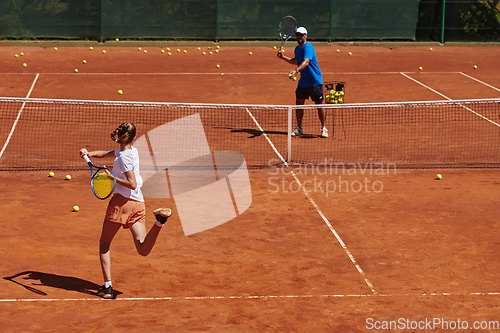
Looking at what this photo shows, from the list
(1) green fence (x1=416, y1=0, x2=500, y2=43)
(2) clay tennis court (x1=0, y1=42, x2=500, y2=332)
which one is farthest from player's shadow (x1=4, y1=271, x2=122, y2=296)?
(1) green fence (x1=416, y1=0, x2=500, y2=43)

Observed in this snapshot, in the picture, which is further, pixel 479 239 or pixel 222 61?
pixel 222 61

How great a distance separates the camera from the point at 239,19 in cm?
2402

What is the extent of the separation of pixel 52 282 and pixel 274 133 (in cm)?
762

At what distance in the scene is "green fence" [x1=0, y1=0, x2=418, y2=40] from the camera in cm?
2294

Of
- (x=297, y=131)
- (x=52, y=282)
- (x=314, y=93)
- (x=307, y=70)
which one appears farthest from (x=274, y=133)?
(x=52, y=282)

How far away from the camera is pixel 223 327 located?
5.67m

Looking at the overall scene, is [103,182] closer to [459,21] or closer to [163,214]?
[163,214]

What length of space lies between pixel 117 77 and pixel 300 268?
1338 centimetres

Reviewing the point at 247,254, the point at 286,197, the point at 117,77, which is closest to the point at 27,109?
the point at 117,77

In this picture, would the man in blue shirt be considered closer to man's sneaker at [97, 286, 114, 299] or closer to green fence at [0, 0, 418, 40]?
man's sneaker at [97, 286, 114, 299]

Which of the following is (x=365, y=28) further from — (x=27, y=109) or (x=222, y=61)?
(x=27, y=109)

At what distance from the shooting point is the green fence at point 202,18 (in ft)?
75.3

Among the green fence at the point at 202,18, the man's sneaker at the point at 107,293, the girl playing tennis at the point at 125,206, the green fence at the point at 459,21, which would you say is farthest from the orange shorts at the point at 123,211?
the green fence at the point at 459,21

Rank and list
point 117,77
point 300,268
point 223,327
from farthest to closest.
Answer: point 117,77 → point 300,268 → point 223,327
